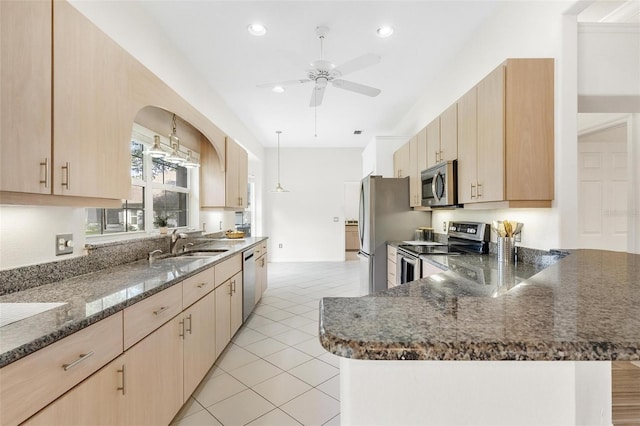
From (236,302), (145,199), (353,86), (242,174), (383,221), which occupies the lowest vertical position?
(236,302)

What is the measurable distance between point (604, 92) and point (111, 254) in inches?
136

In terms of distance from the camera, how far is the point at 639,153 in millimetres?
2650

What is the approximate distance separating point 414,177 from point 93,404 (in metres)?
3.49

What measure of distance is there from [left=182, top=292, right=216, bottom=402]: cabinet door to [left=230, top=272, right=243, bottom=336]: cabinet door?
477 millimetres

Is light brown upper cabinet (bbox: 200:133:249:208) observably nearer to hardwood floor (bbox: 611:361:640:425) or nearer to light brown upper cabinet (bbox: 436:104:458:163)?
light brown upper cabinet (bbox: 436:104:458:163)

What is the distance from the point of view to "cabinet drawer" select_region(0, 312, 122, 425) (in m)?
0.82

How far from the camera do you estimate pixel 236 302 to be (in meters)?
2.96

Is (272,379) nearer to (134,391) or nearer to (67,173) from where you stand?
(134,391)

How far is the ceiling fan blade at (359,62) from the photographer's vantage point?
241 cm

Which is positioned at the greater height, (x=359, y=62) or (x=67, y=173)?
(x=359, y=62)

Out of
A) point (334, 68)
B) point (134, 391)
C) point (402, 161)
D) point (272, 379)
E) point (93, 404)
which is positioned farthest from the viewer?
point (402, 161)

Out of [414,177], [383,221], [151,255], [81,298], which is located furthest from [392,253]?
[81,298]

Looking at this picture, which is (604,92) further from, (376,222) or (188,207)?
(188,207)

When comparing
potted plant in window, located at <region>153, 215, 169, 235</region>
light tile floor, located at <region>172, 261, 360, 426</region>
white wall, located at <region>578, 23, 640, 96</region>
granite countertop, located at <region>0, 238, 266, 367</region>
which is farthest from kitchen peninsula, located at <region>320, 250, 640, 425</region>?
potted plant in window, located at <region>153, 215, 169, 235</region>
